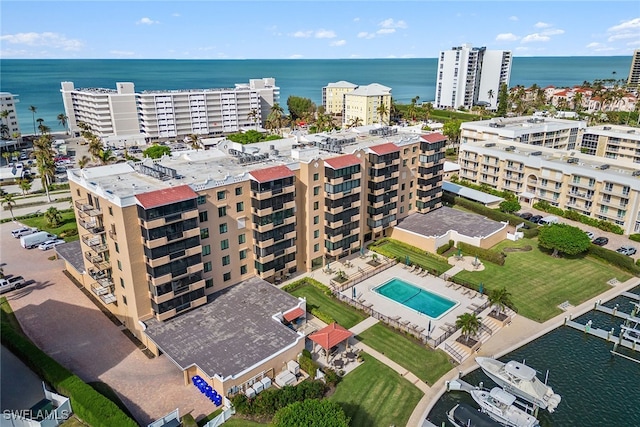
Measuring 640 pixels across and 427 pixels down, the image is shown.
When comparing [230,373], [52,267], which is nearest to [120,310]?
[230,373]

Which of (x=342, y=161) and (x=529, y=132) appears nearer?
(x=342, y=161)

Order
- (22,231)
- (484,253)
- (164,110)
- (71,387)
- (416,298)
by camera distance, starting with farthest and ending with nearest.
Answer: (164,110), (22,231), (484,253), (416,298), (71,387)

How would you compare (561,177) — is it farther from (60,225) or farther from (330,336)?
(60,225)

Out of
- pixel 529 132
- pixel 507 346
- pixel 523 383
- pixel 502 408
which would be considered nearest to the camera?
pixel 502 408

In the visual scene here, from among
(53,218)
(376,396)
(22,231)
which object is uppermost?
(53,218)

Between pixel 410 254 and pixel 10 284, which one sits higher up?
pixel 10 284

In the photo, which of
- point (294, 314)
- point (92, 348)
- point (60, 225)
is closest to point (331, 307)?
point (294, 314)

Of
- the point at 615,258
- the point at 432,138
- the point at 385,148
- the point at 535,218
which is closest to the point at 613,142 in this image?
the point at 535,218

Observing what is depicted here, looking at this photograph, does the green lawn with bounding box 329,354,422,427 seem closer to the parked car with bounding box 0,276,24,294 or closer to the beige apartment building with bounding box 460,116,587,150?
the parked car with bounding box 0,276,24,294

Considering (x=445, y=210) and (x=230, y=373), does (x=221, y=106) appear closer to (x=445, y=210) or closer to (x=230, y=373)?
(x=445, y=210)
